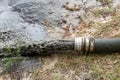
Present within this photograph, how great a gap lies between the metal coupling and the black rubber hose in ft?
0.19

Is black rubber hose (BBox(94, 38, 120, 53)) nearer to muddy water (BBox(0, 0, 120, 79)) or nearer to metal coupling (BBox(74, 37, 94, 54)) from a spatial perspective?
metal coupling (BBox(74, 37, 94, 54))

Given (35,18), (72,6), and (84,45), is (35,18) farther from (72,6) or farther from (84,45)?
(84,45)

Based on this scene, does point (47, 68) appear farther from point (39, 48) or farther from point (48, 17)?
point (48, 17)

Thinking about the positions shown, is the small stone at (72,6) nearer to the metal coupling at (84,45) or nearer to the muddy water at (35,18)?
the muddy water at (35,18)

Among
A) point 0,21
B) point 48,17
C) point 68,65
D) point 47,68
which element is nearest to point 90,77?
point 68,65

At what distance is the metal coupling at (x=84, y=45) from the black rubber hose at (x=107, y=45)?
0.19 feet

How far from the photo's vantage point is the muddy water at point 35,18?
429cm

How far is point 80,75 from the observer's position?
12.0ft

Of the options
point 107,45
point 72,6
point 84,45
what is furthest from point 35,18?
point 107,45

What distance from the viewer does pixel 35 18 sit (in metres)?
4.67

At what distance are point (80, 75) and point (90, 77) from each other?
0.46 feet

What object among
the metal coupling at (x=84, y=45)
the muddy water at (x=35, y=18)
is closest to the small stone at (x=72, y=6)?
the muddy water at (x=35, y=18)

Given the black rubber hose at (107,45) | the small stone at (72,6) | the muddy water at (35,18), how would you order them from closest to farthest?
1. the black rubber hose at (107,45)
2. the muddy water at (35,18)
3. the small stone at (72,6)

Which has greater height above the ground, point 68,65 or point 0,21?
point 0,21
